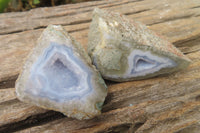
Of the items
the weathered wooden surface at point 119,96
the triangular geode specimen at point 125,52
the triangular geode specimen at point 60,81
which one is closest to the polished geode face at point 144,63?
the triangular geode specimen at point 125,52

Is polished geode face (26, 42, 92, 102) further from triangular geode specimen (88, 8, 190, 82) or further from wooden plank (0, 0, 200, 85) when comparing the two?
wooden plank (0, 0, 200, 85)

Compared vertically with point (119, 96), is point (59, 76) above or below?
above

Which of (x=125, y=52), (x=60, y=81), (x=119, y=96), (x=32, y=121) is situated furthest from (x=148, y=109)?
(x=32, y=121)

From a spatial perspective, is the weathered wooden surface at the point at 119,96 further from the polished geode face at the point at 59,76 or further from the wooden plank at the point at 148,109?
the polished geode face at the point at 59,76

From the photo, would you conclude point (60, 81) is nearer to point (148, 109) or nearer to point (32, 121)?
point (32, 121)

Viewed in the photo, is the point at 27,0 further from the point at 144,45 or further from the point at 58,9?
the point at 144,45

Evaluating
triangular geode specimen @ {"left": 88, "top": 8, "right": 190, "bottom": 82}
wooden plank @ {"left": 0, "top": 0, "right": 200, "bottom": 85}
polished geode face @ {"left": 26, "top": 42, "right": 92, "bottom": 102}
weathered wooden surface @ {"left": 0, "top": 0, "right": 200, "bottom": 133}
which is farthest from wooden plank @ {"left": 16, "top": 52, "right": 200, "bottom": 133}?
wooden plank @ {"left": 0, "top": 0, "right": 200, "bottom": 85}

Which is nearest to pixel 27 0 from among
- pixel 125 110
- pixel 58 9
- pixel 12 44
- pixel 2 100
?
pixel 58 9
